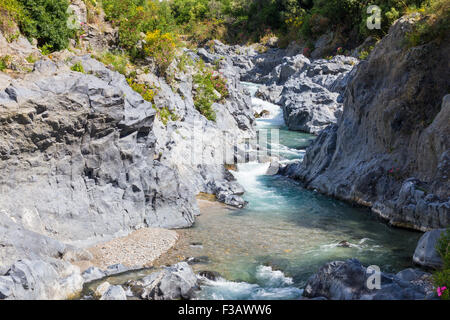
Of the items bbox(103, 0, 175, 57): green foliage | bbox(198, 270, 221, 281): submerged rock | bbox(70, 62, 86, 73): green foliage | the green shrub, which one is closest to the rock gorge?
bbox(70, 62, 86, 73): green foliage

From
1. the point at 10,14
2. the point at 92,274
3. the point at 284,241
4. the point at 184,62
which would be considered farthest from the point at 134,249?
the point at 184,62

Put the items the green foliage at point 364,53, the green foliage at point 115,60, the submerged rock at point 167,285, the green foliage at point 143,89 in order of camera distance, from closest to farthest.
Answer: the submerged rock at point 167,285, the green foliage at point 115,60, the green foliage at point 143,89, the green foliage at point 364,53

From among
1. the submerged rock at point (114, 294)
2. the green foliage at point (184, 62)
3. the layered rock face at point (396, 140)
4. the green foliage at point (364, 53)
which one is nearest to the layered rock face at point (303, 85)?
the green foliage at point (364, 53)

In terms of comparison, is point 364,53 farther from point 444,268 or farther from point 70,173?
point 70,173

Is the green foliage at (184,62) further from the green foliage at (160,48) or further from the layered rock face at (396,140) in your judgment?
the layered rock face at (396,140)

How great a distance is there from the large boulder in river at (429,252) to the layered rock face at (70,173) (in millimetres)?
6624

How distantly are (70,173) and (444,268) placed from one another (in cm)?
929

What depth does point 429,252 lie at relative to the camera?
9680 mm

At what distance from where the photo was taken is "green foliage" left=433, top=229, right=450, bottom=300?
7.14 meters

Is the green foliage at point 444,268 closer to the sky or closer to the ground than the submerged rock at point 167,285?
closer to the sky

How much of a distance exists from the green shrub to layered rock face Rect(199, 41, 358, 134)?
17678 mm

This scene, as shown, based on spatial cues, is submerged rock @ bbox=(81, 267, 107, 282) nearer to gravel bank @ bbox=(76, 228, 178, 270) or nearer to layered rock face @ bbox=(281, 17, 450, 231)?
gravel bank @ bbox=(76, 228, 178, 270)

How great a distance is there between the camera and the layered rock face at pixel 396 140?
12.5 m
